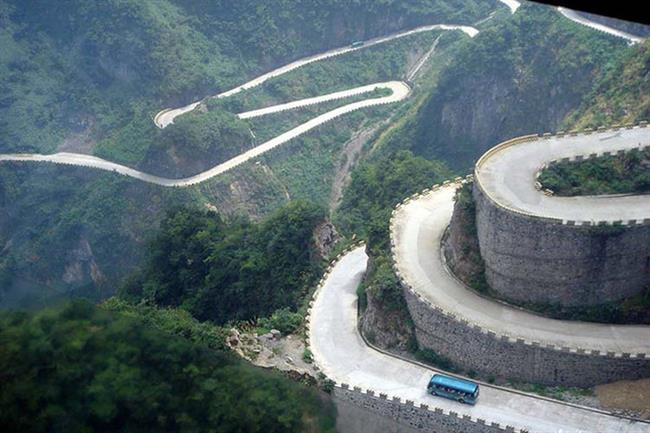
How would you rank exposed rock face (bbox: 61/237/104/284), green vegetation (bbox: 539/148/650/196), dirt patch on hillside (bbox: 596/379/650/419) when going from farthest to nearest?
exposed rock face (bbox: 61/237/104/284)
green vegetation (bbox: 539/148/650/196)
dirt patch on hillside (bbox: 596/379/650/419)

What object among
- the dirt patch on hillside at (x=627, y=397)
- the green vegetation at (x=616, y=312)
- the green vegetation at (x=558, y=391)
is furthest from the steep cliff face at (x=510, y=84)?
the dirt patch on hillside at (x=627, y=397)

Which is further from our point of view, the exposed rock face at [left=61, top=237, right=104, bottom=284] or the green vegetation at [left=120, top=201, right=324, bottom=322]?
the exposed rock face at [left=61, top=237, right=104, bottom=284]

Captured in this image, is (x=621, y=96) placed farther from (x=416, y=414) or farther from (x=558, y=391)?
(x=416, y=414)

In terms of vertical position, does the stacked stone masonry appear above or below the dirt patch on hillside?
above

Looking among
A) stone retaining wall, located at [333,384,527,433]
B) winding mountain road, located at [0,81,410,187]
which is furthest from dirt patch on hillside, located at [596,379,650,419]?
winding mountain road, located at [0,81,410,187]

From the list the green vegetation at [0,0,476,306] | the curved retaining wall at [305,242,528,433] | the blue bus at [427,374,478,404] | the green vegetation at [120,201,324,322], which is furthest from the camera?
the green vegetation at [0,0,476,306]

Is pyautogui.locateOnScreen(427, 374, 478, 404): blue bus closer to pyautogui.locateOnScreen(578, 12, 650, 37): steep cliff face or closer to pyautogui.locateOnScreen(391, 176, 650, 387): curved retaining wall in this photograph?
pyautogui.locateOnScreen(391, 176, 650, 387): curved retaining wall

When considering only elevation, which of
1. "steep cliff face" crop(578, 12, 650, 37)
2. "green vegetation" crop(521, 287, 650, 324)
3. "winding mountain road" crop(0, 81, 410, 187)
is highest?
"steep cliff face" crop(578, 12, 650, 37)

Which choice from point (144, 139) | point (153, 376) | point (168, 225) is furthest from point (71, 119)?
point (153, 376)
